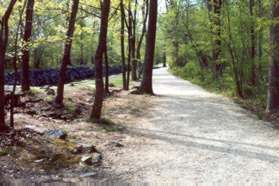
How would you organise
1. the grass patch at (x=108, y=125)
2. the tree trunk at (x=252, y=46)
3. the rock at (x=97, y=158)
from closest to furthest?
the rock at (x=97, y=158) < the grass patch at (x=108, y=125) < the tree trunk at (x=252, y=46)

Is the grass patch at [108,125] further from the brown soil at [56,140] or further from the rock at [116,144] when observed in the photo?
the rock at [116,144]

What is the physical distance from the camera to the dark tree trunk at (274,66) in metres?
12.7

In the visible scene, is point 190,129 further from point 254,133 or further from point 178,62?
point 178,62

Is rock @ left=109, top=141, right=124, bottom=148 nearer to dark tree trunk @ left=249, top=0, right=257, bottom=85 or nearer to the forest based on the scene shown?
the forest

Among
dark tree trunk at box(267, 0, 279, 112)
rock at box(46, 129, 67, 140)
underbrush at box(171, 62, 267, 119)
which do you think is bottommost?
underbrush at box(171, 62, 267, 119)

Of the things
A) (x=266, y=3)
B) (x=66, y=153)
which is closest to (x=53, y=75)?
(x=266, y=3)

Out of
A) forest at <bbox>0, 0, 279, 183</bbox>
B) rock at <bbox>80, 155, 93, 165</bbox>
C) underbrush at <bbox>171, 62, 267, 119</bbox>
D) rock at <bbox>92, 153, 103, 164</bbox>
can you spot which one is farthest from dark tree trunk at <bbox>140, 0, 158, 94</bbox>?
rock at <bbox>80, 155, 93, 165</bbox>

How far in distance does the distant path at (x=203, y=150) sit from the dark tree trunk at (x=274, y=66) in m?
0.91

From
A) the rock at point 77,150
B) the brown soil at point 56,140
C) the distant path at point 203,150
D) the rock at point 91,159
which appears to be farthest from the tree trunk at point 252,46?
the rock at point 91,159

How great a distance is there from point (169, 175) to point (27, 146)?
8.67 feet

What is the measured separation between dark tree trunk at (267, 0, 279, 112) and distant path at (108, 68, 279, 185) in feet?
2.97

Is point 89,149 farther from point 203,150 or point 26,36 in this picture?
point 26,36

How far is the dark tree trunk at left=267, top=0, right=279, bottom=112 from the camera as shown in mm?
12672

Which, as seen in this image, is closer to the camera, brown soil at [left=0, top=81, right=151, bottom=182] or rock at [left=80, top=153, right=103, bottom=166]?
brown soil at [left=0, top=81, right=151, bottom=182]
